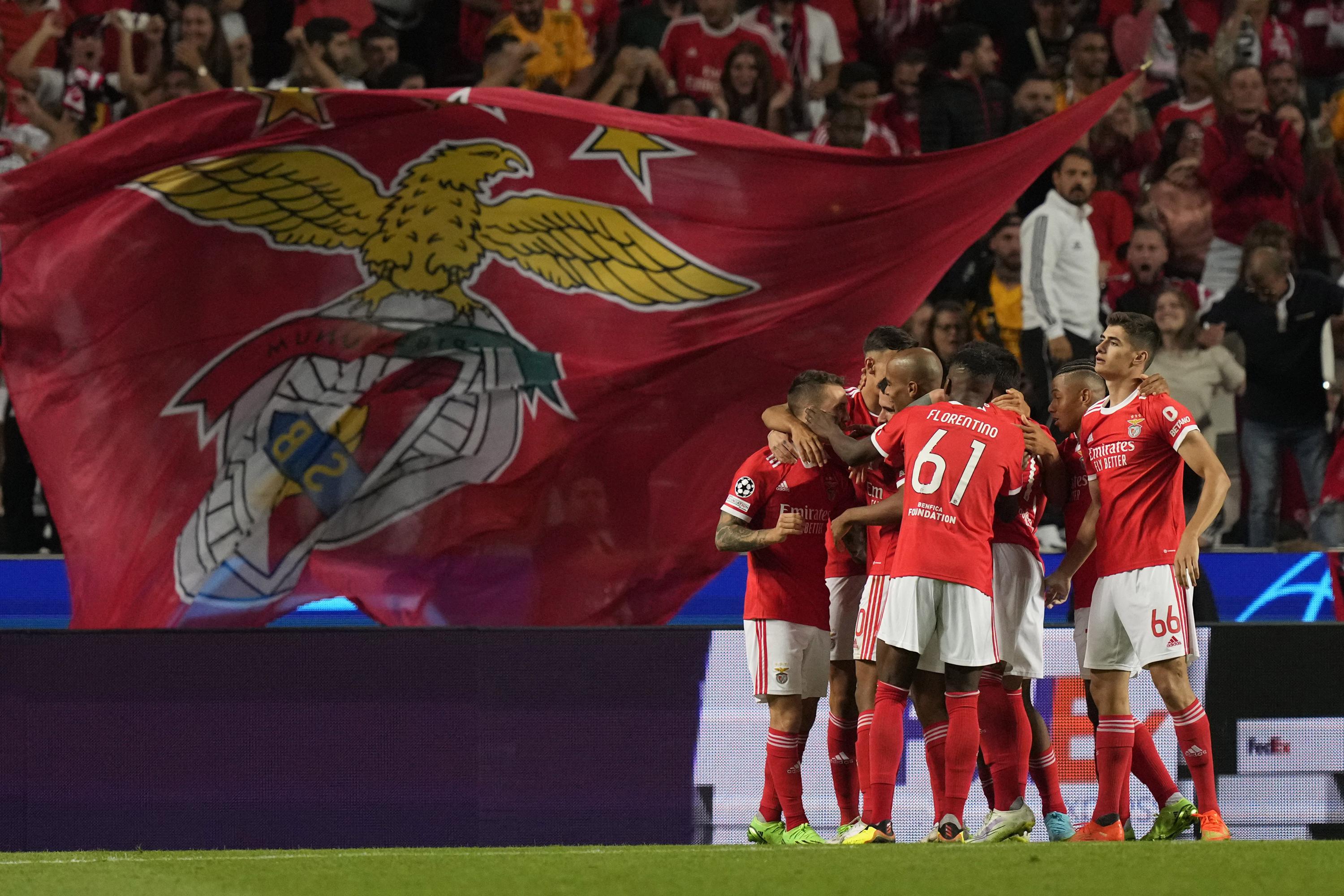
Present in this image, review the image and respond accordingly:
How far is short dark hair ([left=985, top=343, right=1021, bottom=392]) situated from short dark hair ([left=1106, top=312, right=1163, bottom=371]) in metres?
0.41

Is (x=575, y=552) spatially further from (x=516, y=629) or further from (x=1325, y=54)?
(x=1325, y=54)

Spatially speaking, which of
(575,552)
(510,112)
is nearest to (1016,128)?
(510,112)

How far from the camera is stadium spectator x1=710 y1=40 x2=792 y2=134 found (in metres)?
11.0

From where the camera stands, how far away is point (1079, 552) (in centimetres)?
623

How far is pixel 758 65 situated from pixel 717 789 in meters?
5.64

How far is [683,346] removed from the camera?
26.8ft

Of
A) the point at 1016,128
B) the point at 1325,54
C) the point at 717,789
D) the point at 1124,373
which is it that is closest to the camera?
the point at 1124,373

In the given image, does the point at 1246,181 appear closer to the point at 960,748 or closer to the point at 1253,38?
the point at 1253,38

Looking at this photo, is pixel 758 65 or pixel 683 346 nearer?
pixel 683 346

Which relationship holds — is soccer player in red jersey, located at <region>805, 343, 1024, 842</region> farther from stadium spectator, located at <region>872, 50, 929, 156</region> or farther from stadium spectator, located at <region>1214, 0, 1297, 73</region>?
stadium spectator, located at <region>1214, 0, 1297, 73</region>

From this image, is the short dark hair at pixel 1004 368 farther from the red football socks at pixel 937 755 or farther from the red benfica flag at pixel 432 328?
the red benfica flag at pixel 432 328

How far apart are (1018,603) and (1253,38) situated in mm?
7085

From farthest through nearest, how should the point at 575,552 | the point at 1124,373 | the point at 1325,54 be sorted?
1. the point at 1325,54
2. the point at 575,552
3. the point at 1124,373

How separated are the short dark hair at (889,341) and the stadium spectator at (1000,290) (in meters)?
3.65
